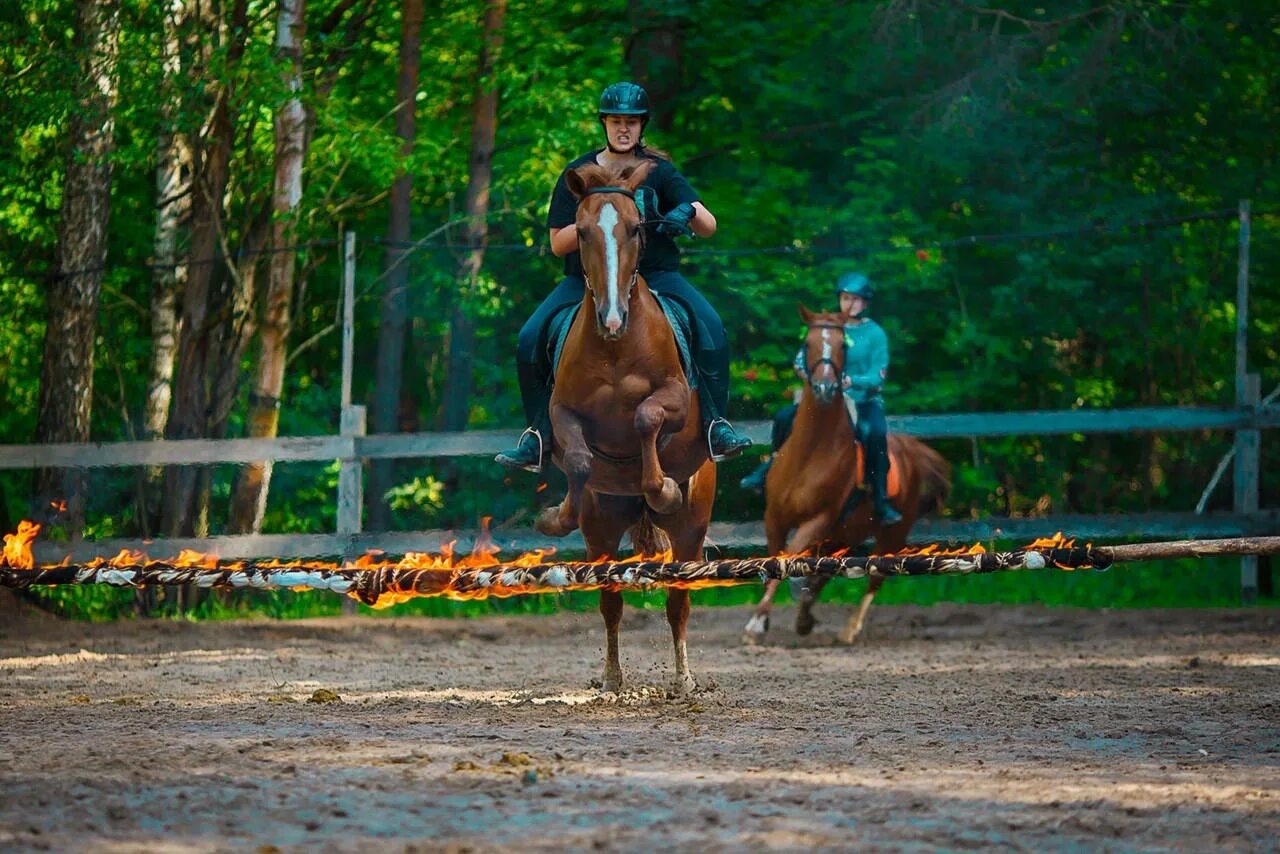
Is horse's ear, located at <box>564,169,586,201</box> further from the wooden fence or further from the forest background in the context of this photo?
the forest background

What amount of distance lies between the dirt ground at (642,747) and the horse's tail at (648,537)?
31.7 inches

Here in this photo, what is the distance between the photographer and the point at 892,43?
2022cm

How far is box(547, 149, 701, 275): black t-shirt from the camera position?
30.3 feet

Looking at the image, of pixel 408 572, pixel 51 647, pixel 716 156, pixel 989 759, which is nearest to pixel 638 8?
pixel 716 156

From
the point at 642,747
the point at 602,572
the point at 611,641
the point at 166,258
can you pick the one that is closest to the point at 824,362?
the point at 611,641

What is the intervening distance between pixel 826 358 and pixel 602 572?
16.4 ft

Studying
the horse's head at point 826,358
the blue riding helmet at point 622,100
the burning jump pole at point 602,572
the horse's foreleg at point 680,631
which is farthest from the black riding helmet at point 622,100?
the horse's head at point 826,358

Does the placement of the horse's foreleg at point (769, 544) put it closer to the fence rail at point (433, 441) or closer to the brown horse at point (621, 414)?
the fence rail at point (433, 441)

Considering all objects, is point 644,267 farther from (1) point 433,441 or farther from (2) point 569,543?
Result: (2) point 569,543

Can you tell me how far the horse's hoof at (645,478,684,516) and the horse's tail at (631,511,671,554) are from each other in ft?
1.42

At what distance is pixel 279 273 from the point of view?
17.5 m

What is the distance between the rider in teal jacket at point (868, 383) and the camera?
A: 13.7 meters

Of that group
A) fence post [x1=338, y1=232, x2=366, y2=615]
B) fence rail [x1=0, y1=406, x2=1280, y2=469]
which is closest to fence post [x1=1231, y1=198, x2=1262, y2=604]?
fence rail [x1=0, y1=406, x2=1280, y2=469]

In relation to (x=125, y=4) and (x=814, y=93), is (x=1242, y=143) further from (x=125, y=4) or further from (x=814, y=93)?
(x=125, y=4)
